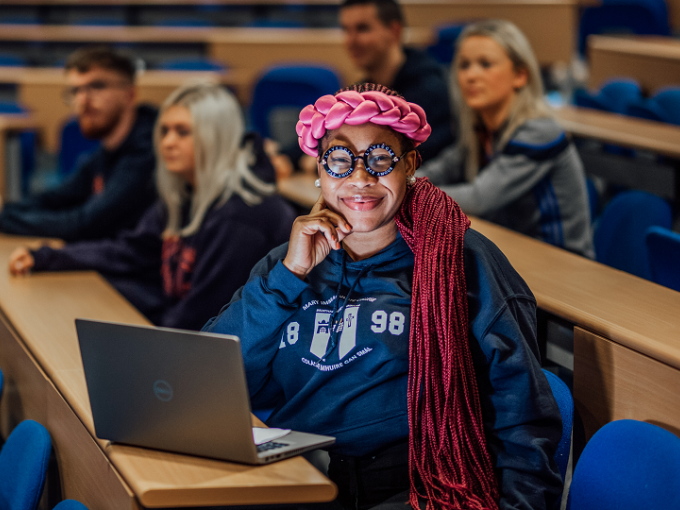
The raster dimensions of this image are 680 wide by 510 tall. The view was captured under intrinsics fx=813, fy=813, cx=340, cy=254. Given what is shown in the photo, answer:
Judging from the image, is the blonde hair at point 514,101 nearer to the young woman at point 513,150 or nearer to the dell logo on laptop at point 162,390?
the young woman at point 513,150

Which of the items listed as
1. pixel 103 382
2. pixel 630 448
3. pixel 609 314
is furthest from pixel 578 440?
pixel 103 382

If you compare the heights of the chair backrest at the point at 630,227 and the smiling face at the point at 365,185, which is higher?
the smiling face at the point at 365,185

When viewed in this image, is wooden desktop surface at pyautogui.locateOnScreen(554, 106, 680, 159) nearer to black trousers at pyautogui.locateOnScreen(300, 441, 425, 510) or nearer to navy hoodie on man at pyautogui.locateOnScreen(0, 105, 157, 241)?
navy hoodie on man at pyautogui.locateOnScreen(0, 105, 157, 241)

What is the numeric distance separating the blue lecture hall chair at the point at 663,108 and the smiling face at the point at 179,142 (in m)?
2.54

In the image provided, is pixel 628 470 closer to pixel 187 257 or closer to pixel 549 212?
pixel 549 212

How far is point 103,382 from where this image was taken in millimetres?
1400

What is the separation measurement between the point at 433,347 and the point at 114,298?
1341 millimetres

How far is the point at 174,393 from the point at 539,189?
1.55m

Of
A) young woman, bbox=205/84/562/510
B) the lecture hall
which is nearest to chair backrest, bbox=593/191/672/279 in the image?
the lecture hall

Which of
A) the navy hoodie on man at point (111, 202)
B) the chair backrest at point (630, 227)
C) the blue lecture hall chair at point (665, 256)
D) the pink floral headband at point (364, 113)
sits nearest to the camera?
the pink floral headband at point (364, 113)

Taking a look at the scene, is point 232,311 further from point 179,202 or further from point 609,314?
point 179,202

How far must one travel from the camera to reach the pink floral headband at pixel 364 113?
1485 mm

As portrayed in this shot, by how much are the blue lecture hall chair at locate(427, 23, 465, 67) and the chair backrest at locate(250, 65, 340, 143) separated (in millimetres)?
1075

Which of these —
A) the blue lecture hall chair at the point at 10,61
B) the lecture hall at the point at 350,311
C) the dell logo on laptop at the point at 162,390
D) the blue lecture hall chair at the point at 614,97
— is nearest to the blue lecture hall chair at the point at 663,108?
the blue lecture hall chair at the point at 614,97
